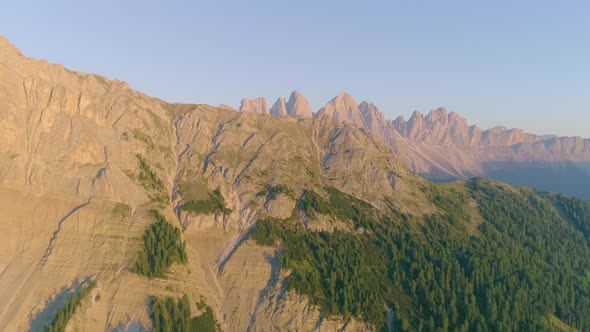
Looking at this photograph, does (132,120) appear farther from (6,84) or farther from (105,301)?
(105,301)

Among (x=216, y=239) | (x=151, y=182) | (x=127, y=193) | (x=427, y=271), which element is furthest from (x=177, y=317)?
(x=427, y=271)

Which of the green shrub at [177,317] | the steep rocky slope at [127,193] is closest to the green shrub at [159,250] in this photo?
the steep rocky slope at [127,193]

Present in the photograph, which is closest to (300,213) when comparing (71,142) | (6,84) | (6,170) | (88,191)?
(88,191)

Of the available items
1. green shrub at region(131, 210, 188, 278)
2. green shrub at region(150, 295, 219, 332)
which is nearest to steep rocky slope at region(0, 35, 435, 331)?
green shrub at region(131, 210, 188, 278)

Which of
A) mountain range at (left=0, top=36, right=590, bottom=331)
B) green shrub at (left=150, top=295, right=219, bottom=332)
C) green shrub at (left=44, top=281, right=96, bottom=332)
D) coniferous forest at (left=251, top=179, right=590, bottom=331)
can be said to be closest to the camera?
green shrub at (left=44, top=281, right=96, bottom=332)

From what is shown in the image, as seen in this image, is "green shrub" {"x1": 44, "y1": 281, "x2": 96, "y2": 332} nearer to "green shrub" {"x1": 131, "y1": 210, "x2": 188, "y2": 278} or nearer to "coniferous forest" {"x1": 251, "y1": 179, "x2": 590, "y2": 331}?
"green shrub" {"x1": 131, "y1": 210, "x2": 188, "y2": 278}

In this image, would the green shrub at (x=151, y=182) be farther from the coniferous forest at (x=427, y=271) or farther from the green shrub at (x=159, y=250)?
the coniferous forest at (x=427, y=271)

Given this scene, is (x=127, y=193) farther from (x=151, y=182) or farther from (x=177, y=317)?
(x=177, y=317)
